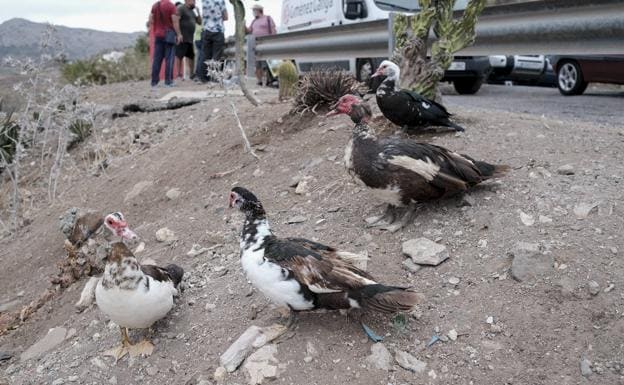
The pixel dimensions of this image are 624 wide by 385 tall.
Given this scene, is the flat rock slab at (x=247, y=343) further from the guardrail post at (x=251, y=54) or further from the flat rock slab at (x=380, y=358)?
the guardrail post at (x=251, y=54)

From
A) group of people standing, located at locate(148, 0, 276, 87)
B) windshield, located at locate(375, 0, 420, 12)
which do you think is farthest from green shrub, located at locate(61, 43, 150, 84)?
windshield, located at locate(375, 0, 420, 12)

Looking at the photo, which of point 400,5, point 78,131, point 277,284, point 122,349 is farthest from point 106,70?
point 277,284

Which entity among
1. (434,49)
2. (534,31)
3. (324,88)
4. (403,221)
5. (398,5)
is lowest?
(403,221)

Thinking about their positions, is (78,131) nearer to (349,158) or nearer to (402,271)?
(349,158)

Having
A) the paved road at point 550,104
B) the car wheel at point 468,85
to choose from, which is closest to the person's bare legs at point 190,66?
the paved road at point 550,104

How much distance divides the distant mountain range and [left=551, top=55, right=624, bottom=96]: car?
1162cm

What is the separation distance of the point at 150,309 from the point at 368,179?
5.34 ft

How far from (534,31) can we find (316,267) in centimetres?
377

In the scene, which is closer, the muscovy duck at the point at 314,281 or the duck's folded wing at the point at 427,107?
the muscovy duck at the point at 314,281

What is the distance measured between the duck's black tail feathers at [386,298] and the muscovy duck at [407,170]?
1.00 meters

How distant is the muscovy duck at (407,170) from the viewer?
12.9ft

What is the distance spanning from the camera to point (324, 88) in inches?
248

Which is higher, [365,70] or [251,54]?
[251,54]

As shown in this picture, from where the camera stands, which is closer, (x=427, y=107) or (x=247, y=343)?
(x=247, y=343)
